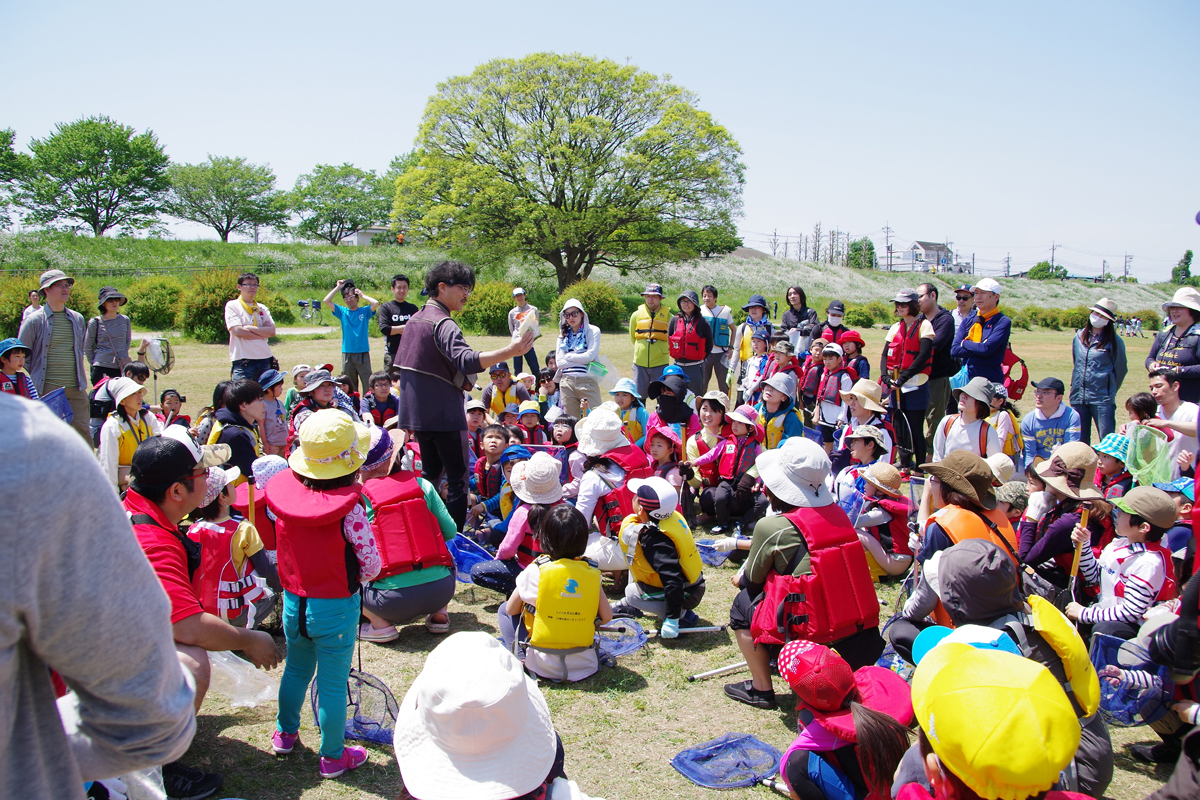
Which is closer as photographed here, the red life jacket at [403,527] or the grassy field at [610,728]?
the grassy field at [610,728]

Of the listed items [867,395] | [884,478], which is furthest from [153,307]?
[884,478]

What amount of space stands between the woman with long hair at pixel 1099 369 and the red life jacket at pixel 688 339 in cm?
418

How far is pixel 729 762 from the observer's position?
3.36 m

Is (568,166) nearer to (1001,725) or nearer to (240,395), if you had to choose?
(240,395)

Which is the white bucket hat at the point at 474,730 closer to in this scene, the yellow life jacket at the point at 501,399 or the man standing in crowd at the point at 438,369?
the man standing in crowd at the point at 438,369

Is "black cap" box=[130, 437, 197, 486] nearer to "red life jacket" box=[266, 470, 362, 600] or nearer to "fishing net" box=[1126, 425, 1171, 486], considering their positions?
"red life jacket" box=[266, 470, 362, 600]

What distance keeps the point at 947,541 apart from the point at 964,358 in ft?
16.2

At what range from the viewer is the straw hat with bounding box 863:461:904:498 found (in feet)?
16.5

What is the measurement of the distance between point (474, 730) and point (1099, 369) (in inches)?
316

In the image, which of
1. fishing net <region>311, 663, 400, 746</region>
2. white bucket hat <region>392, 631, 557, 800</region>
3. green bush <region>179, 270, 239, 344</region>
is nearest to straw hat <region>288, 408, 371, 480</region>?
fishing net <region>311, 663, 400, 746</region>

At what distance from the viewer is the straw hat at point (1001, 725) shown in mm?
1766

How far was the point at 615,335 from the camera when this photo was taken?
26.0 meters

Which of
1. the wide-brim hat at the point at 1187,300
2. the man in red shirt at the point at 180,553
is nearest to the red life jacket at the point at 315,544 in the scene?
the man in red shirt at the point at 180,553

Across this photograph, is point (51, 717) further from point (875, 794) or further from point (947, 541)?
point (947, 541)
